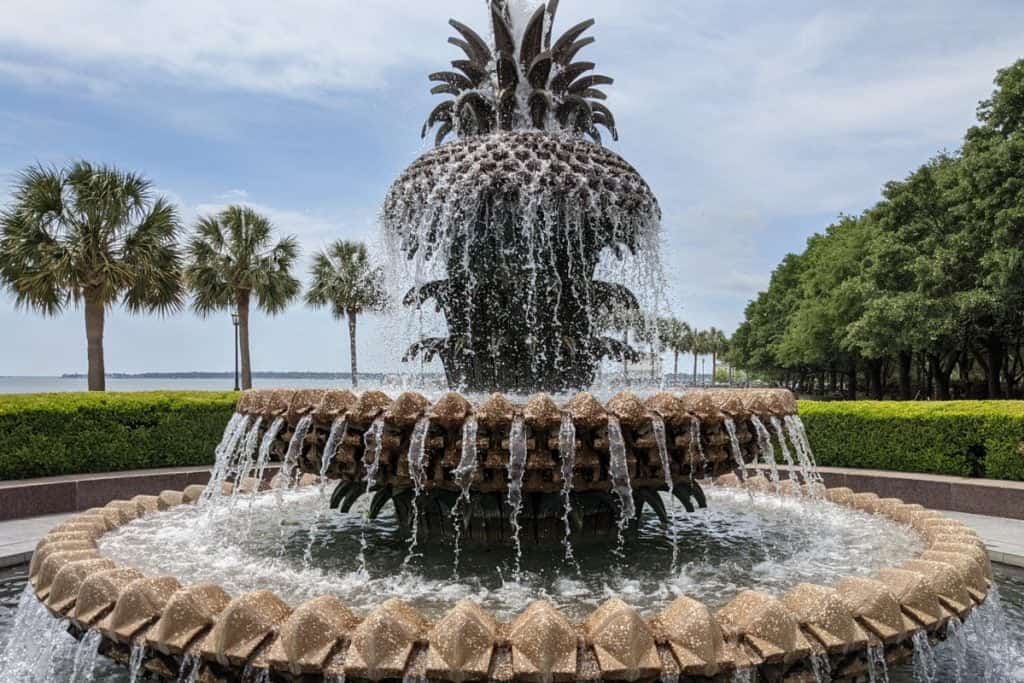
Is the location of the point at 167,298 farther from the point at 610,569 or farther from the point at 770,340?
the point at 770,340

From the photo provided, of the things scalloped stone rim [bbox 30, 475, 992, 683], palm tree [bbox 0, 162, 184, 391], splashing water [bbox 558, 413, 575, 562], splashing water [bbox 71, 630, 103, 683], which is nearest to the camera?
scalloped stone rim [bbox 30, 475, 992, 683]

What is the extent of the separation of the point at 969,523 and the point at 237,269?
2972 cm

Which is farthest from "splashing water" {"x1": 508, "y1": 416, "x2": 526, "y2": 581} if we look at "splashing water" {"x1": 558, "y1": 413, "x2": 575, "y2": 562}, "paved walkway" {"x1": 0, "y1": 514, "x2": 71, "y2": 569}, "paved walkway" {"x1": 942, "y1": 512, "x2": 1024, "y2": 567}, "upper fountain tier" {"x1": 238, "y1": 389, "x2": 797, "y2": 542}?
"paved walkway" {"x1": 0, "y1": 514, "x2": 71, "y2": 569}

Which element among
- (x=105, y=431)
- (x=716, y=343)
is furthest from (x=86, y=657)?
(x=716, y=343)

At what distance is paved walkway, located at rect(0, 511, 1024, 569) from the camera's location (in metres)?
7.61

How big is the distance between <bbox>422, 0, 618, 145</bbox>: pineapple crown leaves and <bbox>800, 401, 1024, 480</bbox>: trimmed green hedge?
7.97m

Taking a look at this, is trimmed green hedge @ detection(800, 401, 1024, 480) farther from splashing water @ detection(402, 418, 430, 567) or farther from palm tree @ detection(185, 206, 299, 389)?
palm tree @ detection(185, 206, 299, 389)

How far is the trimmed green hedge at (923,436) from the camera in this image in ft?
36.2

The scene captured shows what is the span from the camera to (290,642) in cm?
336

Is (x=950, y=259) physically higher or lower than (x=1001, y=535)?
higher

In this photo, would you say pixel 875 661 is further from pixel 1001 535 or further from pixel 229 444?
pixel 1001 535

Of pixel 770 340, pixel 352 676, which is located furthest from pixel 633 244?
pixel 770 340

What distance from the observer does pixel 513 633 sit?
11.0ft

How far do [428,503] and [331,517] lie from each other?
195cm
